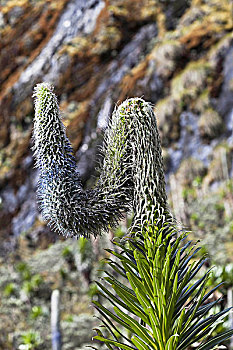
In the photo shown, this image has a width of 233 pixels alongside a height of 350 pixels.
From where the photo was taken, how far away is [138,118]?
1.84 metres

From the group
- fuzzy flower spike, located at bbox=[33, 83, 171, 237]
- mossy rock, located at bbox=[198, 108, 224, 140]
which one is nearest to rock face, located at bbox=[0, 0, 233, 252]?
mossy rock, located at bbox=[198, 108, 224, 140]

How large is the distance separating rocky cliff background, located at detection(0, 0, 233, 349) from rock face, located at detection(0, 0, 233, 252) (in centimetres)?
5

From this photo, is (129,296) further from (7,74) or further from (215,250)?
(7,74)

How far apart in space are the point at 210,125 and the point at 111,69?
5.81 meters

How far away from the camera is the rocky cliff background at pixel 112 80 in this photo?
17.7 metres

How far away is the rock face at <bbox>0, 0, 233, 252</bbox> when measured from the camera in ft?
61.1

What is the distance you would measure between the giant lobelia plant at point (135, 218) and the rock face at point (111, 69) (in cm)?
1612

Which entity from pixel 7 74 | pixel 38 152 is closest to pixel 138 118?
pixel 38 152

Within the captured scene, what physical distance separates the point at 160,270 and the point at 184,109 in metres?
17.9

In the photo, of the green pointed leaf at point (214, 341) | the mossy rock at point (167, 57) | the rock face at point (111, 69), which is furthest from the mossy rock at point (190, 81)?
the green pointed leaf at point (214, 341)

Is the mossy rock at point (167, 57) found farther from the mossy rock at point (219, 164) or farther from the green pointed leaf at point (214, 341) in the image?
the green pointed leaf at point (214, 341)

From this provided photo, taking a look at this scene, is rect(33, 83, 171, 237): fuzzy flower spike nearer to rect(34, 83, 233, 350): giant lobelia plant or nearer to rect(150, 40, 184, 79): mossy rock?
rect(34, 83, 233, 350): giant lobelia plant

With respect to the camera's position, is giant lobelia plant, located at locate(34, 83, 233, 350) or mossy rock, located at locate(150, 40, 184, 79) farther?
mossy rock, located at locate(150, 40, 184, 79)

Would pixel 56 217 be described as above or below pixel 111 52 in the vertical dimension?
below
